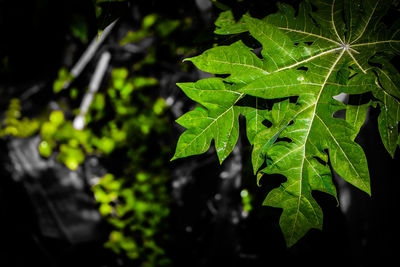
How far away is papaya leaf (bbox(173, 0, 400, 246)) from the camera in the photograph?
0.80 meters

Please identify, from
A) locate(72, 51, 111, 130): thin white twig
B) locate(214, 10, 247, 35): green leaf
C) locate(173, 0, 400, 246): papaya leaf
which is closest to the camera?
locate(173, 0, 400, 246): papaya leaf

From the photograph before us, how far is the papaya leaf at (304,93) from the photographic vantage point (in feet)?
2.63

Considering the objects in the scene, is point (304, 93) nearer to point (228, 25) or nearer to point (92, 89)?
point (228, 25)

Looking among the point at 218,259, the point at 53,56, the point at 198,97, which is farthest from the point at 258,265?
the point at 53,56

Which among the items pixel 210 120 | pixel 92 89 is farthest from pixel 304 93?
pixel 92 89

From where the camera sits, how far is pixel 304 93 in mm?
831

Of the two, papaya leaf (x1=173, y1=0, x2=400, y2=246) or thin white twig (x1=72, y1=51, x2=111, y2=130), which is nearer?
papaya leaf (x1=173, y1=0, x2=400, y2=246)

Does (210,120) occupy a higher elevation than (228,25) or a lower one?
lower


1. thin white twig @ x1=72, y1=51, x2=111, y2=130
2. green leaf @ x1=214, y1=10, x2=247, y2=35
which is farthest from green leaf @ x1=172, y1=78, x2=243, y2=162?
thin white twig @ x1=72, y1=51, x2=111, y2=130

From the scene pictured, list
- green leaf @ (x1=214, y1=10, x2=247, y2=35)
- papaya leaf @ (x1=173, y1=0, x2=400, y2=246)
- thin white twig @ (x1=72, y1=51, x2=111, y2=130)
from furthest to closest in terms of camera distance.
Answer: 1. thin white twig @ (x1=72, y1=51, x2=111, y2=130)
2. green leaf @ (x1=214, y1=10, x2=247, y2=35)
3. papaya leaf @ (x1=173, y1=0, x2=400, y2=246)

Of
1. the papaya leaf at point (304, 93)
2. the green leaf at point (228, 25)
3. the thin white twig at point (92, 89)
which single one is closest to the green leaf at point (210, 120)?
the papaya leaf at point (304, 93)

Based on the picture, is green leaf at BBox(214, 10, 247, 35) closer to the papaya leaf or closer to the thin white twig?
the papaya leaf

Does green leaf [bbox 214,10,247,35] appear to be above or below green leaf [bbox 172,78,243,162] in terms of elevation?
above

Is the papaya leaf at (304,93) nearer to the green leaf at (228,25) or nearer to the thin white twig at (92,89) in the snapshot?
the green leaf at (228,25)
